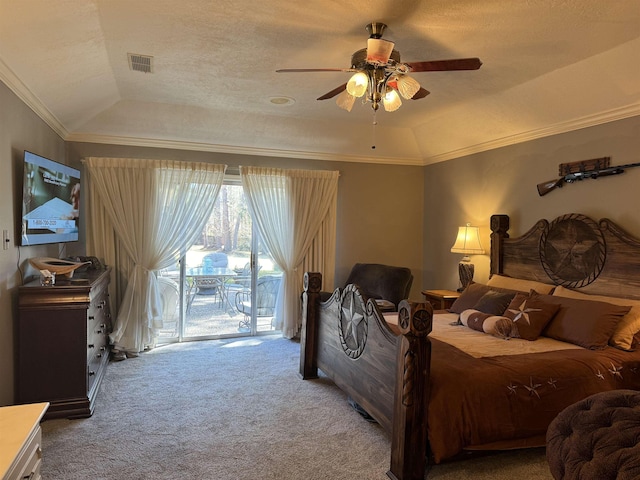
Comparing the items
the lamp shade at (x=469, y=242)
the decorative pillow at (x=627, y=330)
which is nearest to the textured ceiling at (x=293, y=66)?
the lamp shade at (x=469, y=242)

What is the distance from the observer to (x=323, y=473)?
8.04ft

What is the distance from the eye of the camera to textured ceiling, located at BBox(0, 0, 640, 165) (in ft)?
7.77

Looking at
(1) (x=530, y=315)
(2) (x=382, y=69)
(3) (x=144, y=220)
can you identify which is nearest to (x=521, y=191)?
(1) (x=530, y=315)

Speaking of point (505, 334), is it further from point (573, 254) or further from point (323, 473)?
point (323, 473)

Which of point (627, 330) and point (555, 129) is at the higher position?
point (555, 129)

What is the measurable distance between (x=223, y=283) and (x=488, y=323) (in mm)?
3185

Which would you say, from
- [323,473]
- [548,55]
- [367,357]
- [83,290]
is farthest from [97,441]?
[548,55]

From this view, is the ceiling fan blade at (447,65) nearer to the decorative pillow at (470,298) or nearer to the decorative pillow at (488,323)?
the decorative pillow at (488,323)

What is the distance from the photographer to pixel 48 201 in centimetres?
338

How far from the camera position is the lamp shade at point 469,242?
4.50 m

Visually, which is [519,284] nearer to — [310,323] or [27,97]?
[310,323]

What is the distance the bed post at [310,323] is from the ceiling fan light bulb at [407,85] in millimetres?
1809

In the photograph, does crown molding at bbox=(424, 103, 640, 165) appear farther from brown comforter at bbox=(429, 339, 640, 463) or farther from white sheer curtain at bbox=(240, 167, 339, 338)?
brown comforter at bbox=(429, 339, 640, 463)

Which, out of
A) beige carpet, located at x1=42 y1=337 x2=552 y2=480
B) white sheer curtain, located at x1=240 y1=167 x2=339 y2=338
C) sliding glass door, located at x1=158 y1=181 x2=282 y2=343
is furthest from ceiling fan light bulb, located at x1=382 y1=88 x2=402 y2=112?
sliding glass door, located at x1=158 y1=181 x2=282 y2=343
